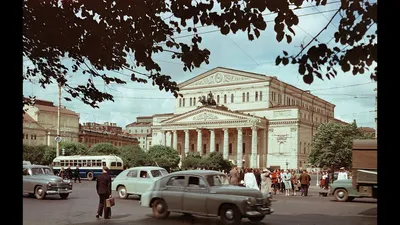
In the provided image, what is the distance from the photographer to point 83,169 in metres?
19.8

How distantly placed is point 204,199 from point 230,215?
3.58 feet

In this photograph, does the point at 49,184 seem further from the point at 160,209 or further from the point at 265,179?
the point at 160,209

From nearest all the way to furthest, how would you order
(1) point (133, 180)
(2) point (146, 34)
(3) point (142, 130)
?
(2) point (146, 34)
(3) point (142, 130)
(1) point (133, 180)

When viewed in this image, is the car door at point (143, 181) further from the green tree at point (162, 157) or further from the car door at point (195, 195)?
the car door at point (195, 195)

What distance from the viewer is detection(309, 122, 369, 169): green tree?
11273 mm

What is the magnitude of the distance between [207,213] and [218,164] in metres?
11.5

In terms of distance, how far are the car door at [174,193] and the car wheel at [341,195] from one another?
7.98 meters

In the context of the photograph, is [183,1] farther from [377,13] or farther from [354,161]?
[354,161]

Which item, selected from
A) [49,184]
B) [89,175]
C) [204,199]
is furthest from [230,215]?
[89,175]

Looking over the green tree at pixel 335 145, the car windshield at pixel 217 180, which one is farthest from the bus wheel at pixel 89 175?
the car windshield at pixel 217 180

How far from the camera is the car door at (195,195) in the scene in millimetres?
6094

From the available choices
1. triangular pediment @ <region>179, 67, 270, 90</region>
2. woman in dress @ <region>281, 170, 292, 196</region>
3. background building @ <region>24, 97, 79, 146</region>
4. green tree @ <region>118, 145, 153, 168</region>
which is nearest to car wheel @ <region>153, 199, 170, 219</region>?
background building @ <region>24, 97, 79, 146</region>

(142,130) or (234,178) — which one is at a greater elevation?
(142,130)

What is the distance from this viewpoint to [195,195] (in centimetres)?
663
